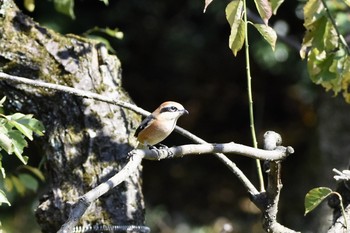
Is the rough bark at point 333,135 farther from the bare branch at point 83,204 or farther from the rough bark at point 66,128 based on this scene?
the bare branch at point 83,204

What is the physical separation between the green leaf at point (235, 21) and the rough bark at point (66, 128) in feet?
2.44

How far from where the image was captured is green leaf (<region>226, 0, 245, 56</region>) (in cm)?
230

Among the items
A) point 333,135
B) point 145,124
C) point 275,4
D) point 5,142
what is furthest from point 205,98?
point 5,142

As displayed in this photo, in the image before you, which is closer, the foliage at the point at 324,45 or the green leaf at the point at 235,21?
the green leaf at the point at 235,21

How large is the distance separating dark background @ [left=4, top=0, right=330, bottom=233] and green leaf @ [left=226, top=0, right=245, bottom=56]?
11.3 ft

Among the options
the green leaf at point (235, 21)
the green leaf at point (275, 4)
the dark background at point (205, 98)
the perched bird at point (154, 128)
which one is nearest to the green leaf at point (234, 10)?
the green leaf at point (235, 21)

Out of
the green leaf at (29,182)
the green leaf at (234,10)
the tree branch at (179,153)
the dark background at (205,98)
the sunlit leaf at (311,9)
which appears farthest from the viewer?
the dark background at (205,98)

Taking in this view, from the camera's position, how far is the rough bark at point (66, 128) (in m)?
2.76

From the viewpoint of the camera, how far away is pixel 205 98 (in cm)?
742

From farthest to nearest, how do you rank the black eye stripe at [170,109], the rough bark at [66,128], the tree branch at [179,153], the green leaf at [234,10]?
the black eye stripe at [170,109] → the rough bark at [66,128] → the green leaf at [234,10] → the tree branch at [179,153]

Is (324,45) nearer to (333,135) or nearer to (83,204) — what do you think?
(83,204)

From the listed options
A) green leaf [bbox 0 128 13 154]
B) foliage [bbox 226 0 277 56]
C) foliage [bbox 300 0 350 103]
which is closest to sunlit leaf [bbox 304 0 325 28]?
foliage [bbox 300 0 350 103]

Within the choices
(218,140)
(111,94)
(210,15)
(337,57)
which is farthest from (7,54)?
(218,140)

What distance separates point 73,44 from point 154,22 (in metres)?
3.73
